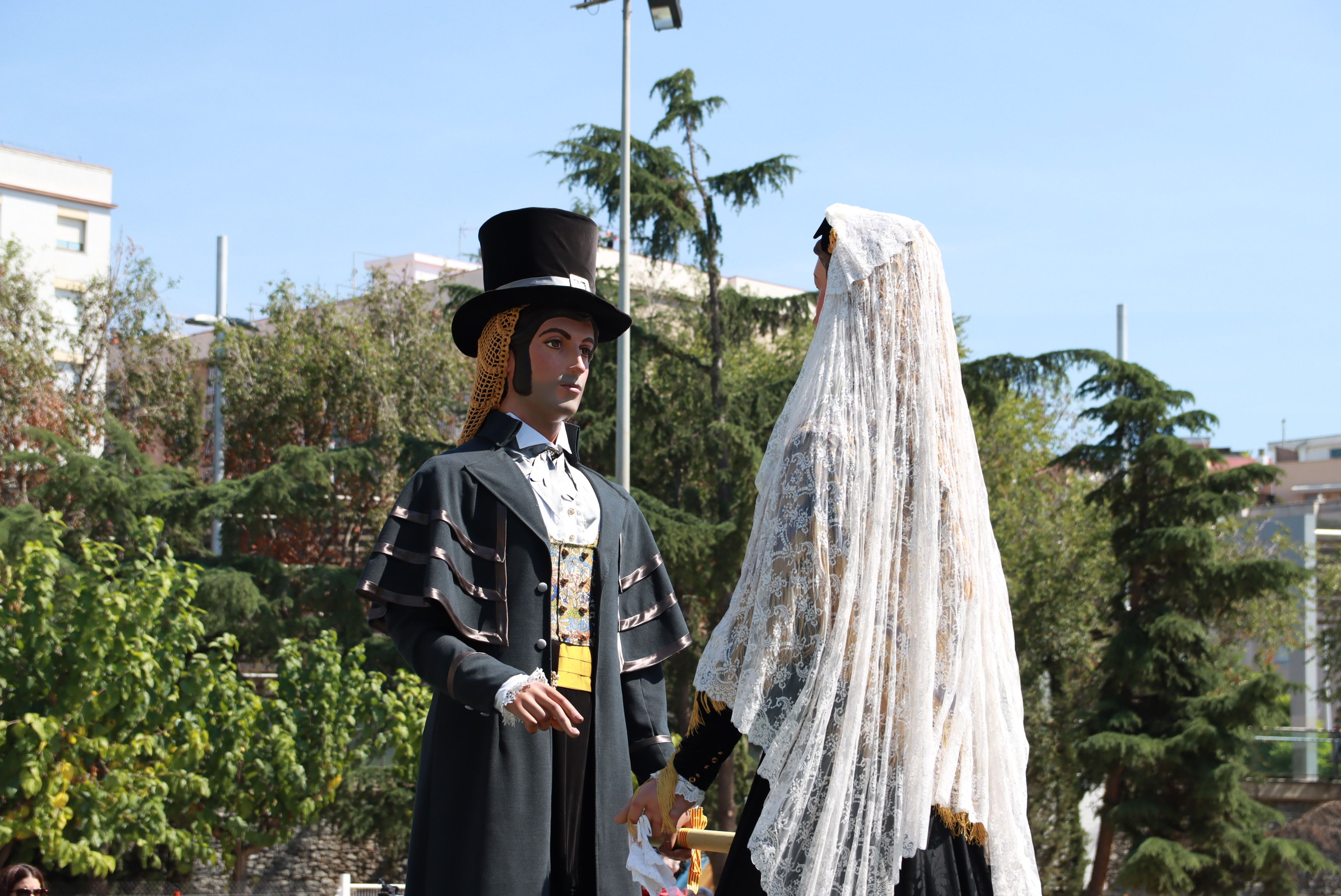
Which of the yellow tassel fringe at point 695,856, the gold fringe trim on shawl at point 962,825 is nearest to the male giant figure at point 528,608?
the yellow tassel fringe at point 695,856

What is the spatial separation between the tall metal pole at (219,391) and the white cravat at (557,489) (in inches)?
676

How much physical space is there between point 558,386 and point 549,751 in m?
0.95

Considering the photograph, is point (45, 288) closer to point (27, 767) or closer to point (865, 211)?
point (27, 767)

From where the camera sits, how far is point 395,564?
117 inches

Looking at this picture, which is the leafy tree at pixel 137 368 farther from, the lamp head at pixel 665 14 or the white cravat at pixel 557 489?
the white cravat at pixel 557 489

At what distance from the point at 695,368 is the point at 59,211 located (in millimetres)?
26063

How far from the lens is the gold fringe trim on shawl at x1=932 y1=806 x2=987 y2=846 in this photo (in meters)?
2.43

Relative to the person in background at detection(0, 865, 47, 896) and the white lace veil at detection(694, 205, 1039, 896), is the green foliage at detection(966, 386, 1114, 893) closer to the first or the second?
the person in background at detection(0, 865, 47, 896)

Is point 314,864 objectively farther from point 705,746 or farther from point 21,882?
point 705,746

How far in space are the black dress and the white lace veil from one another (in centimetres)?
5

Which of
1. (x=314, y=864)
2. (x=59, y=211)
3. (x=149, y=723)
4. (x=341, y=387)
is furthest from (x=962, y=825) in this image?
(x=59, y=211)

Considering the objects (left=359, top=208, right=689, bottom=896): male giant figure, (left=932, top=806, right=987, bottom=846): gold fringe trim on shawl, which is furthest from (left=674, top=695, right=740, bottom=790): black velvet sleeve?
(left=932, top=806, right=987, bottom=846): gold fringe trim on shawl

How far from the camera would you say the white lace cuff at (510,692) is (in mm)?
2713

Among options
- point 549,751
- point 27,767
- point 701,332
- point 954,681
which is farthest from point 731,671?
point 701,332
